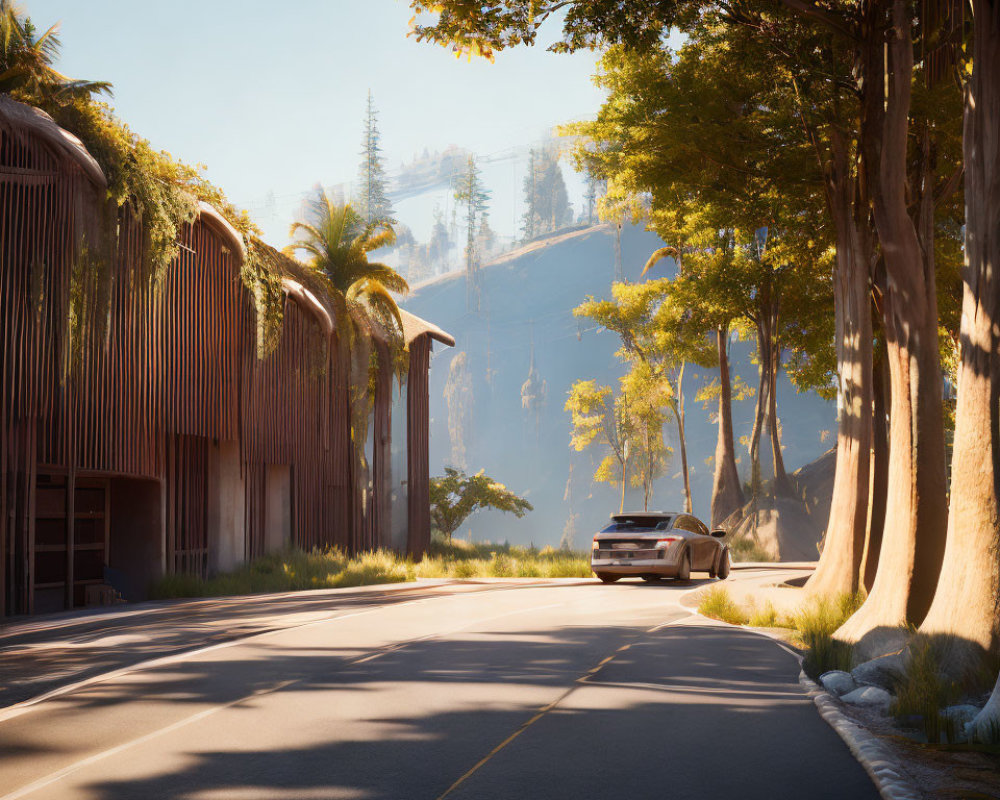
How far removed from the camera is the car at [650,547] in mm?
21469

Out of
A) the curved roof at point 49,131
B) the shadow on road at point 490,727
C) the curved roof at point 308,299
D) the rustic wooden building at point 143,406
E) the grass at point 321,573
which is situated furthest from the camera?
the curved roof at point 308,299

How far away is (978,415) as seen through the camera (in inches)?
340

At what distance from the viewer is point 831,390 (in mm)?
37250

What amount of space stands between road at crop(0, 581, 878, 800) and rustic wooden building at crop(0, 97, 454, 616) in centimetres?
802

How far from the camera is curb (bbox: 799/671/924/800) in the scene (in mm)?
5496

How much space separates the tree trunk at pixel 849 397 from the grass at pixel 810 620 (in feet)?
3.03

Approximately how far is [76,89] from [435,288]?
576 ft

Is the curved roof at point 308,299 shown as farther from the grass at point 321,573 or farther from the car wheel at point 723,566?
the car wheel at point 723,566

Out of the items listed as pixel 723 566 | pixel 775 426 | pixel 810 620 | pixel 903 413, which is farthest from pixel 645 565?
pixel 775 426

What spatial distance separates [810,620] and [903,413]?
9.55 ft

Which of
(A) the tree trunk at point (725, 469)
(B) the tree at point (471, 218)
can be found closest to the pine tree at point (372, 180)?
(B) the tree at point (471, 218)

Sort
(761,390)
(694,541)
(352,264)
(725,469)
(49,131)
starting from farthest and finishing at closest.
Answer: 1. (725,469)
2. (761,390)
3. (352,264)
4. (694,541)
5. (49,131)

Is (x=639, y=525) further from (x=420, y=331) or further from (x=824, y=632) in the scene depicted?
(x=420, y=331)

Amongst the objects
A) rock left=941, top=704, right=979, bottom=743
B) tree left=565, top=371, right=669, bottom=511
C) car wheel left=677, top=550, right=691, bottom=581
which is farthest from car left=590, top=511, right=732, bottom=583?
tree left=565, top=371, right=669, bottom=511
